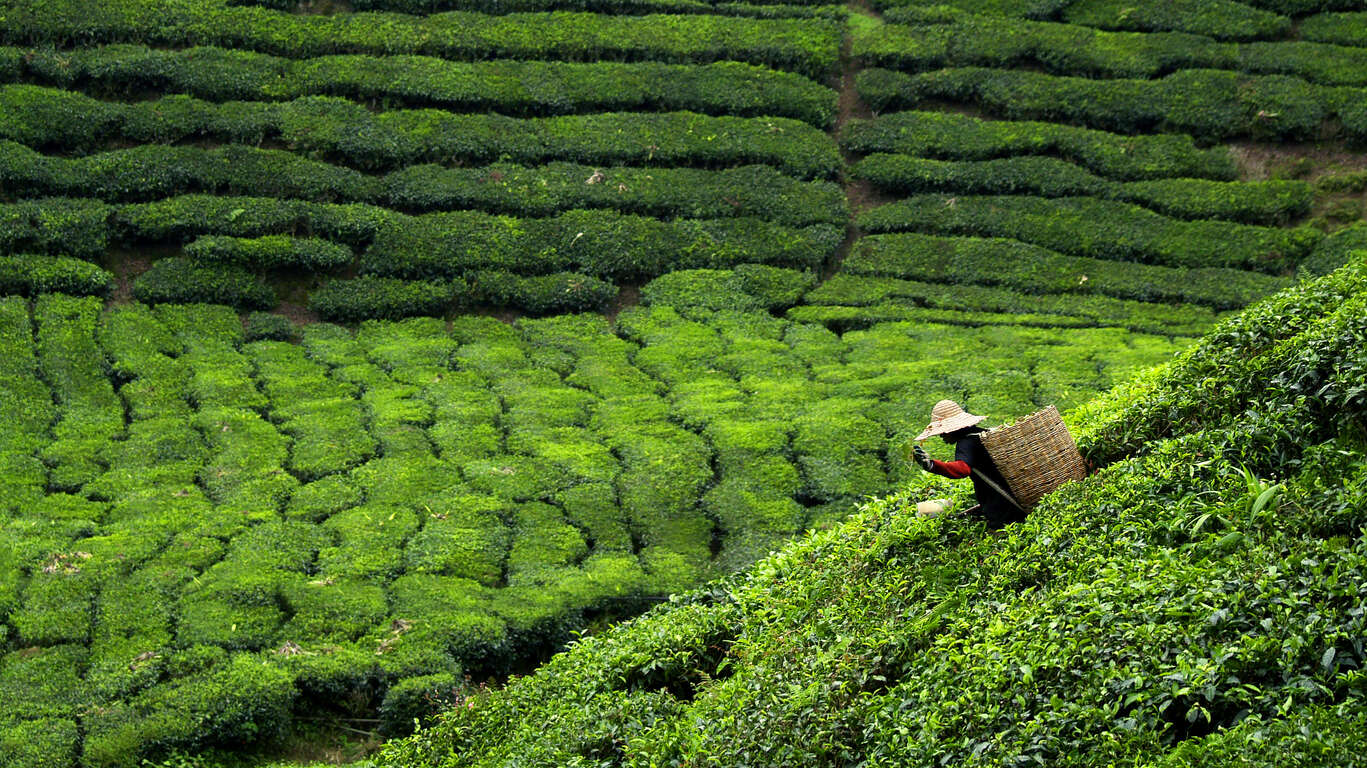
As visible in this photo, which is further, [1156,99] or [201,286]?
[1156,99]

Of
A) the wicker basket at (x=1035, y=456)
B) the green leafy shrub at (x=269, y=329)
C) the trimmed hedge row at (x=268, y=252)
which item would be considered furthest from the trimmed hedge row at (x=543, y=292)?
the wicker basket at (x=1035, y=456)

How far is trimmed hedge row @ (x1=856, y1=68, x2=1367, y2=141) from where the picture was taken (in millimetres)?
30969

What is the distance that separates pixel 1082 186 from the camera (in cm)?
2977

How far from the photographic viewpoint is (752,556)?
18.2m

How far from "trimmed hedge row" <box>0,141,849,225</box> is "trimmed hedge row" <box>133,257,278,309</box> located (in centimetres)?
250

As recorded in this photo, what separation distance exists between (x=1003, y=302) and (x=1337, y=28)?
1555 cm

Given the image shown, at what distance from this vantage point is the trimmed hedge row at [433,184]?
2686 cm

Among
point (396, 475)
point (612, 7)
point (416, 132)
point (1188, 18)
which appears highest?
point (612, 7)

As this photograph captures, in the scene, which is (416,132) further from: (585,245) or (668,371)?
(668,371)

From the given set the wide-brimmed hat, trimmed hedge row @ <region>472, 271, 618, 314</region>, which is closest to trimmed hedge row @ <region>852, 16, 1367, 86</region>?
trimmed hedge row @ <region>472, 271, 618, 314</region>

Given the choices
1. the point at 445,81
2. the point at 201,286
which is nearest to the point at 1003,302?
the point at 445,81

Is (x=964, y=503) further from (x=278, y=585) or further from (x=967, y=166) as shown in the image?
→ (x=967, y=166)

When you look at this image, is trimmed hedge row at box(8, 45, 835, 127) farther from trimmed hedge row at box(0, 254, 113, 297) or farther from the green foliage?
the green foliage

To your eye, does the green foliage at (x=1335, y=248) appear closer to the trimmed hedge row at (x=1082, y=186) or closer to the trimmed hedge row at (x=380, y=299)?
the trimmed hedge row at (x=1082, y=186)
